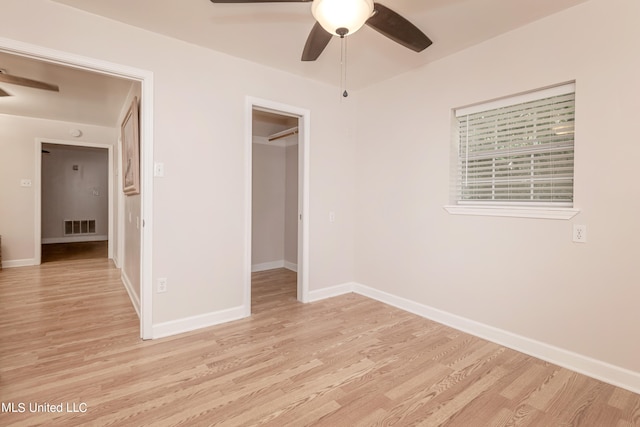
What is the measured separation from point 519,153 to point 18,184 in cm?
727

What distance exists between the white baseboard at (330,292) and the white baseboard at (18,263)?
517 centimetres

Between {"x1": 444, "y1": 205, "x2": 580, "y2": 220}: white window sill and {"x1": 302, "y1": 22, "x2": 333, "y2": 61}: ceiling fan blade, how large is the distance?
1812mm

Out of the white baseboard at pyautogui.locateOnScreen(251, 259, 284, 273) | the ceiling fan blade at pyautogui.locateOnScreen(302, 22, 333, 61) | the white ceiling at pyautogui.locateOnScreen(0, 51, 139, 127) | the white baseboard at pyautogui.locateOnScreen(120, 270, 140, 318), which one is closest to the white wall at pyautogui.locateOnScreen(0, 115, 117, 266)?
the white ceiling at pyautogui.locateOnScreen(0, 51, 139, 127)

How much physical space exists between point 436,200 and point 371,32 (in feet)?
5.30

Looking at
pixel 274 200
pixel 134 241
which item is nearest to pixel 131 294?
pixel 134 241

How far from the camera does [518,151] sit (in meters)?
2.56

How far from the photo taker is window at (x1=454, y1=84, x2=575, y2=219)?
233 cm

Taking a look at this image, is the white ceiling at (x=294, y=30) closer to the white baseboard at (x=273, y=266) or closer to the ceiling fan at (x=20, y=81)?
the ceiling fan at (x=20, y=81)

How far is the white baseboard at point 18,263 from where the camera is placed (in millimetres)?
5137

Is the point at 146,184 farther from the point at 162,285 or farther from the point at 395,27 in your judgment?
the point at 395,27

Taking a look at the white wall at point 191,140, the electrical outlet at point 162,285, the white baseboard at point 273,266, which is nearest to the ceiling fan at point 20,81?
the white wall at point 191,140

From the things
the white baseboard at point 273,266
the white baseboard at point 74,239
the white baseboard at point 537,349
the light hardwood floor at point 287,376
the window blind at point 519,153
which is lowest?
the light hardwood floor at point 287,376

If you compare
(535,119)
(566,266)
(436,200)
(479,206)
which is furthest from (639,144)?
(436,200)

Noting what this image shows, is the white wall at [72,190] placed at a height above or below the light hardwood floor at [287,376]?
above
